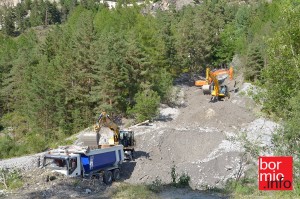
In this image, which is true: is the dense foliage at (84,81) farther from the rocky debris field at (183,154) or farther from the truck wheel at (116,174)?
the truck wheel at (116,174)

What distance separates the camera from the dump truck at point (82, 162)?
16.9 meters

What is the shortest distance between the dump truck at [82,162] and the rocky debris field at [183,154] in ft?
1.67

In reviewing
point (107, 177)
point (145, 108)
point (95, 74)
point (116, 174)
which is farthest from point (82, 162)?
point (95, 74)

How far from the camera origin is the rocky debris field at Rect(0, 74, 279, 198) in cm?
1524

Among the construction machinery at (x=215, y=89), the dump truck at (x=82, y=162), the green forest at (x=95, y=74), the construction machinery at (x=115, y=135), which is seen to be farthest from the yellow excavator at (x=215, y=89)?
the dump truck at (x=82, y=162)

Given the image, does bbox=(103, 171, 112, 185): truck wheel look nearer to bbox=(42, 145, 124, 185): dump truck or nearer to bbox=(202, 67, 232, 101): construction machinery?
bbox=(42, 145, 124, 185): dump truck

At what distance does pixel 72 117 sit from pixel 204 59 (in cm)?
2379

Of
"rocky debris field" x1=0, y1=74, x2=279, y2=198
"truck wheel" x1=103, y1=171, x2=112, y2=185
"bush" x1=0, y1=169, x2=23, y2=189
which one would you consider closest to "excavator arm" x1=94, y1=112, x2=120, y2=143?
"rocky debris field" x1=0, y1=74, x2=279, y2=198

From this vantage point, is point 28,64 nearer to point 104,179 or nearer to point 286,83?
point 104,179

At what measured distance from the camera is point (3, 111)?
42625mm

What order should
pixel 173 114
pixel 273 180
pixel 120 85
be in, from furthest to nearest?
pixel 173 114
pixel 120 85
pixel 273 180

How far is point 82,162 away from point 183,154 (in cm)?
866

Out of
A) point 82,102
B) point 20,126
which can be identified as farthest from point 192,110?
point 20,126

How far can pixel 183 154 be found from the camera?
2427 cm
